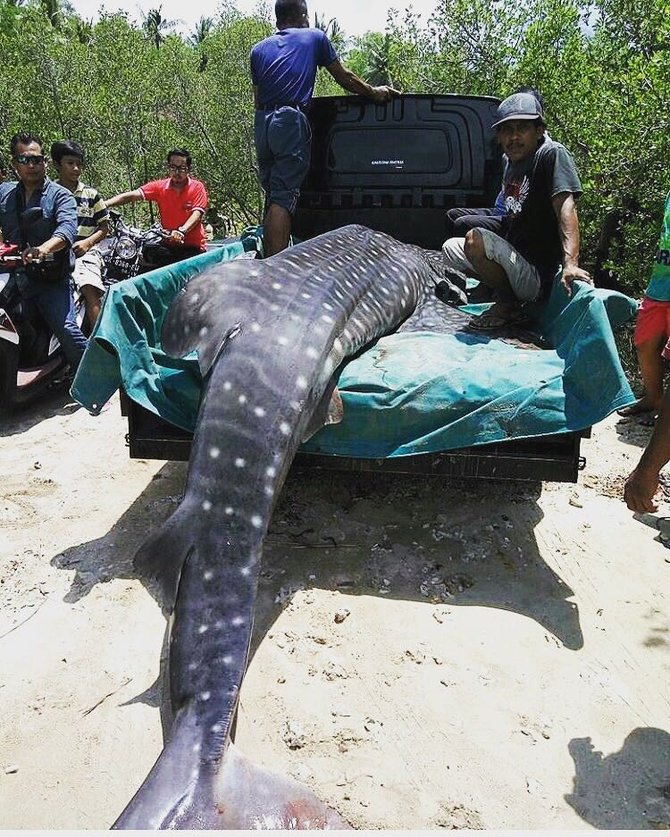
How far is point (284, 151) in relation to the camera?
16.7 feet

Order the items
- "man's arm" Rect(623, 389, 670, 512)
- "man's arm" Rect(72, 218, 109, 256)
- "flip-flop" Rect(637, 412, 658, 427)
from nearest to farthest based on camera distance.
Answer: "man's arm" Rect(623, 389, 670, 512), "flip-flop" Rect(637, 412, 658, 427), "man's arm" Rect(72, 218, 109, 256)

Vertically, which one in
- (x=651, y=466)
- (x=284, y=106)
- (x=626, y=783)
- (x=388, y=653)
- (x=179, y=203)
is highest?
(x=284, y=106)

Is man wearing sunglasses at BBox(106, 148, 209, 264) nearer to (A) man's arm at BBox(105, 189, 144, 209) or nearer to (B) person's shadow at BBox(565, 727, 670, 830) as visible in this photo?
(A) man's arm at BBox(105, 189, 144, 209)

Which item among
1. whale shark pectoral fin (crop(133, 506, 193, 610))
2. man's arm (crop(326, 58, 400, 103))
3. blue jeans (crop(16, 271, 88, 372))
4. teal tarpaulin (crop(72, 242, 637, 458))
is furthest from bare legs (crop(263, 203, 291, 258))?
whale shark pectoral fin (crop(133, 506, 193, 610))

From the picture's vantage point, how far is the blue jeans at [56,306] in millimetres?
5156

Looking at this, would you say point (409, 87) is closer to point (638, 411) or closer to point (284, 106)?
point (284, 106)

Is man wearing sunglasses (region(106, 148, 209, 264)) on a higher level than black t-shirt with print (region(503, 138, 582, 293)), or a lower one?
lower

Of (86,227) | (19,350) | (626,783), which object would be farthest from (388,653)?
(86,227)

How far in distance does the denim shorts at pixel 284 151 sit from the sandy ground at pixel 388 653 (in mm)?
2393

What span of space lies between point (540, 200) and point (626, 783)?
9.62ft

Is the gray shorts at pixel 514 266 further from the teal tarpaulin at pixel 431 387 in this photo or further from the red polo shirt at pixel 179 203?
the red polo shirt at pixel 179 203

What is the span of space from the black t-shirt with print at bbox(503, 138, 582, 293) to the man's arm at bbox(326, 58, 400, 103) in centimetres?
166

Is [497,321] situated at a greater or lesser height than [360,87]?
lesser

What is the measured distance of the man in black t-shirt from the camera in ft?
11.6
